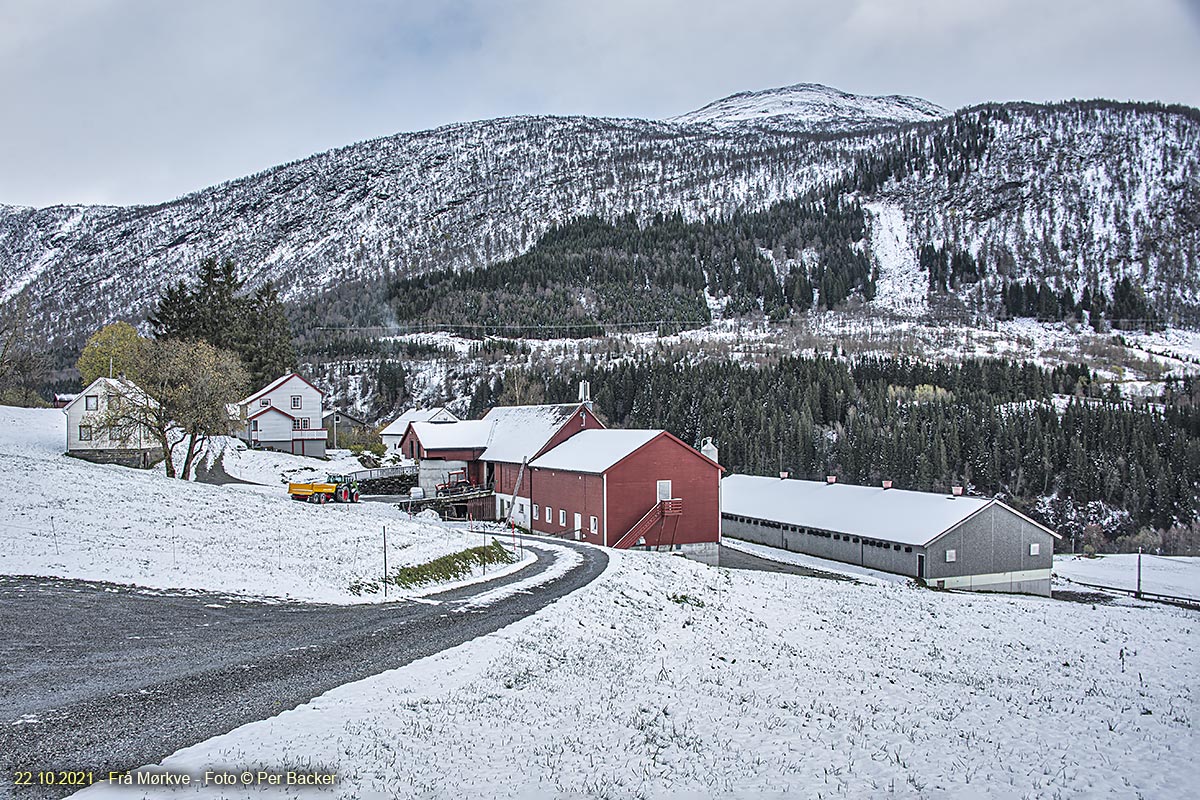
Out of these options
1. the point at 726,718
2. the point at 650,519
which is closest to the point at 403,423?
the point at 650,519

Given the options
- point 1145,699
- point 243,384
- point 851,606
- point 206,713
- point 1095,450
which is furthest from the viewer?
point 1095,450

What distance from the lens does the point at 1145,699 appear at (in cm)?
1888

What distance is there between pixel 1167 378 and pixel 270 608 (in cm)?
21097

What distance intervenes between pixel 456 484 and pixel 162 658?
153 ft

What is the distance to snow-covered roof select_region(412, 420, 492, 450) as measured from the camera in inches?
2559

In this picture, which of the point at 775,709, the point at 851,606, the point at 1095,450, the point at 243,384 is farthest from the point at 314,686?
the point at 1095,450

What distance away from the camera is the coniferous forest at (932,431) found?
356 ft

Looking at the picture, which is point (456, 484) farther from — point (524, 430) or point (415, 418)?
point (415, 418)

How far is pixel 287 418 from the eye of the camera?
76688 mm

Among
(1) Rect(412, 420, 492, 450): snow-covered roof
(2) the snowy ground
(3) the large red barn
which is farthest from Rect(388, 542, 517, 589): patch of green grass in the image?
(1) Rect(412, 420, 492, 450): snow-covered roof

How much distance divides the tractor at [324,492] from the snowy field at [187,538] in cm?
1303

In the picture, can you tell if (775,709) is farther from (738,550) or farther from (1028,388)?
(1028,388)

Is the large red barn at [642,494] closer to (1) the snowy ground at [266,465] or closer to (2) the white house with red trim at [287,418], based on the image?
(1) the snowy ground at [266,465]

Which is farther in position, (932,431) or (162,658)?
(932,431)
